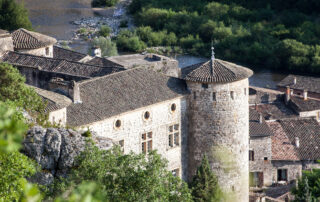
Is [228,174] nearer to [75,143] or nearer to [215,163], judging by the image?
[215,163]

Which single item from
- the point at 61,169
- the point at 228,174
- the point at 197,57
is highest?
the point at 61,169

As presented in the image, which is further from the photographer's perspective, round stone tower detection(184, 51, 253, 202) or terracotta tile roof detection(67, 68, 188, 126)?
round stone tower detection(184, 51, 253, 202)

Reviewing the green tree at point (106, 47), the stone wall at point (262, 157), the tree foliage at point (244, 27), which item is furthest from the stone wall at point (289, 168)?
the tree foliage at point (244, 27)

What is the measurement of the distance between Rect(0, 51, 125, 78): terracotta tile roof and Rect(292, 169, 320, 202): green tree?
9320 millimetres

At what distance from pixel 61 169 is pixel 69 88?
9784 millimetres

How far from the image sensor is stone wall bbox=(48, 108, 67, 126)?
85.0 feet

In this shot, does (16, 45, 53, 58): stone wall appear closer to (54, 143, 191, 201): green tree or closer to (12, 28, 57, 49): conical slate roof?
(12, 28, 57, 49): conical slate roof

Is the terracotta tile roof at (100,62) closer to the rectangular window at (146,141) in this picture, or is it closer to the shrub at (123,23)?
the rectangular window at (146,141)

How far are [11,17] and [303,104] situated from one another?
2474cm

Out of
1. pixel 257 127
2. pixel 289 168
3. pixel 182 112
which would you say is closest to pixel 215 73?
pixel 182 112

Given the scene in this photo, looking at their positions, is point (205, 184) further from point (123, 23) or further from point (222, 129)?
point (123, 23)

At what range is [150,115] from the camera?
29.9 m

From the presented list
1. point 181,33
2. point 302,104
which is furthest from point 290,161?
point 181,33

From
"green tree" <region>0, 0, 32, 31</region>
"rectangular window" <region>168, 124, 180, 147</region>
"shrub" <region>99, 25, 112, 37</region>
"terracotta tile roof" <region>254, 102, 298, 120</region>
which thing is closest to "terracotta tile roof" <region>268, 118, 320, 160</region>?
"terracotta tile roof" <region>254, 102, 298, 120</region>
